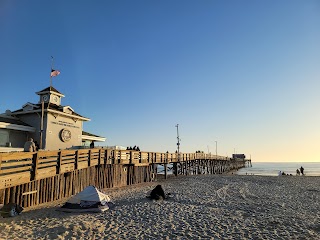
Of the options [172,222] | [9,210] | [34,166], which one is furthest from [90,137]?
[172,222]

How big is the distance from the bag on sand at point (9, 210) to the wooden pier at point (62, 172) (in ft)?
1.72

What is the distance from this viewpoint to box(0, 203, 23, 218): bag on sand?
970 centimetres

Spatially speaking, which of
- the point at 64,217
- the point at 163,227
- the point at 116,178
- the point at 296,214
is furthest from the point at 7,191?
the point at 296,214

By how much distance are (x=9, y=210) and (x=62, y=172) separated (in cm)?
364

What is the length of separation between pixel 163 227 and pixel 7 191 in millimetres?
6683

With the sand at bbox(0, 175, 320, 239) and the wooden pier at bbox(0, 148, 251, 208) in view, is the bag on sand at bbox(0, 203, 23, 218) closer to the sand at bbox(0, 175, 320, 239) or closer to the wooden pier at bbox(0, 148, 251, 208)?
the sand at bbox(0, 175, 320, 239)

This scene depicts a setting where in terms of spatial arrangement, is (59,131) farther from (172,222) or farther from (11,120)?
(172,222)

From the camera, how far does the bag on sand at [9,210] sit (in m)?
9.70

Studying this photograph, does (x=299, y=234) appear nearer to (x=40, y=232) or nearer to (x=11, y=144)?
(x=40, y=232)

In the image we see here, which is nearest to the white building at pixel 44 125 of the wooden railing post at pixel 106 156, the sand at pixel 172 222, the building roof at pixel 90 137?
the building roof at pixel 90 137

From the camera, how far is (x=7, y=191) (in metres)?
10.4

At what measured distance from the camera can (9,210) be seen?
979 centimetres

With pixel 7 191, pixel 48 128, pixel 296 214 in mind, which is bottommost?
pixel 296 214

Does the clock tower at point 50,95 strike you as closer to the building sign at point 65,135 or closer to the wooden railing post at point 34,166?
the building sign at point 65,135
